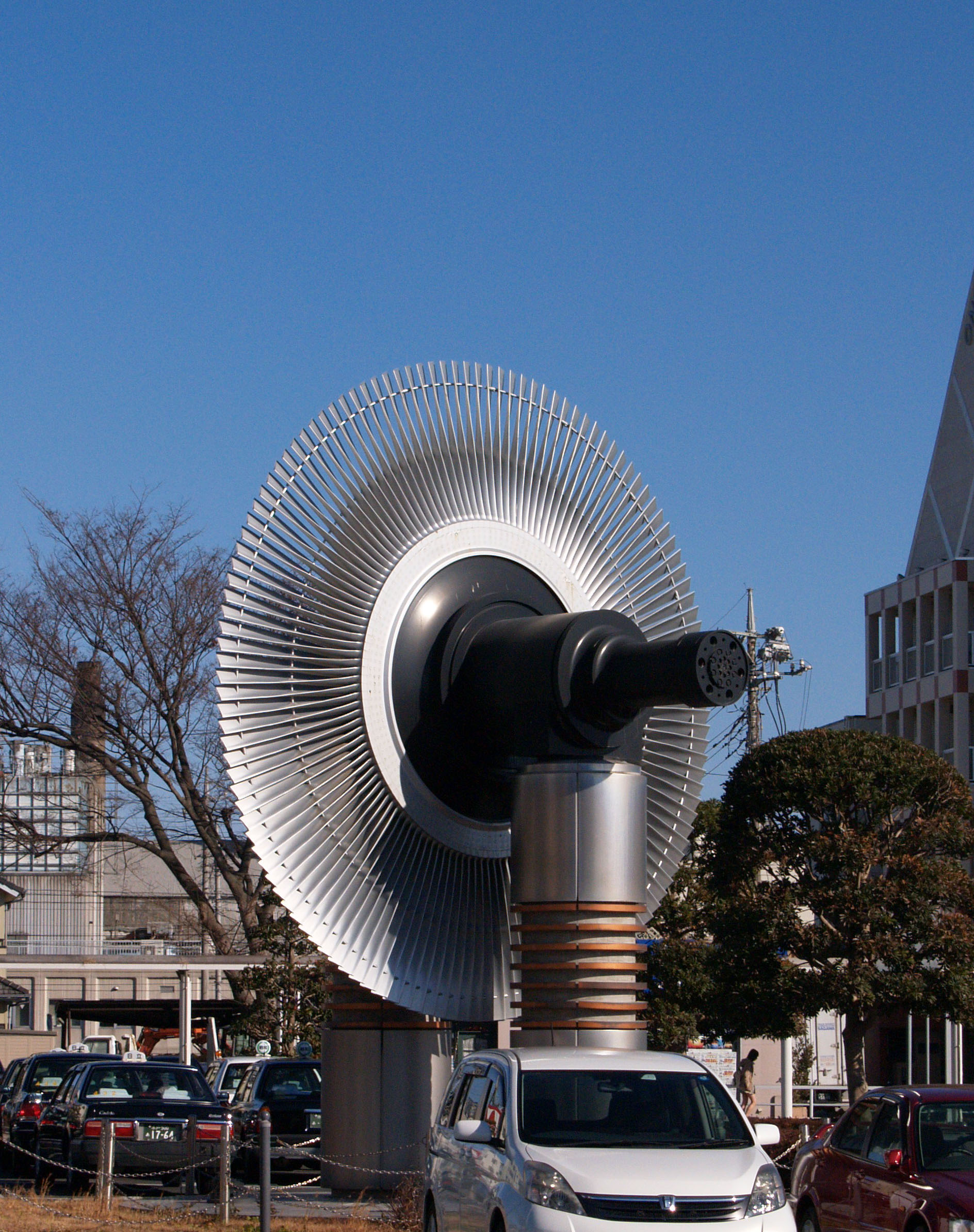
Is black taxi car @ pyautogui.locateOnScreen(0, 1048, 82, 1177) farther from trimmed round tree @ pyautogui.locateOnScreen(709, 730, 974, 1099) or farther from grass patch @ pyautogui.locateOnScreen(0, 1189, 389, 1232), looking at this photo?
trimmed round tree @ pyautogui.locateOnScreen(709, 730, 974, 1099)

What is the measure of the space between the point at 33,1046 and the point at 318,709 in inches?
1439

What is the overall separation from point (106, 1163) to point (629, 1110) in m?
8.41

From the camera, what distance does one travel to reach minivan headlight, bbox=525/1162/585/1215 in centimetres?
927

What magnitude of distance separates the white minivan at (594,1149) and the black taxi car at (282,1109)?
9.61 meters

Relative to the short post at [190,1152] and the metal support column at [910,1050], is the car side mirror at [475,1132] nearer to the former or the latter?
the short post at [190,1152]

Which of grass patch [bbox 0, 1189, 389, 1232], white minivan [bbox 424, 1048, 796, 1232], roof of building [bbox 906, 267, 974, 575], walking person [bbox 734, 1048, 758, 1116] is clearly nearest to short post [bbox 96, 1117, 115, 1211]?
grass patch [bbox 0, 1189, 389, 1232]

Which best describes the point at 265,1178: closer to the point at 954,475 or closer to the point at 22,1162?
the point at 22,1162

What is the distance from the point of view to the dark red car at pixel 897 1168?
11.2m

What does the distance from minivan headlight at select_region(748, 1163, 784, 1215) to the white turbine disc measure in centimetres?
608

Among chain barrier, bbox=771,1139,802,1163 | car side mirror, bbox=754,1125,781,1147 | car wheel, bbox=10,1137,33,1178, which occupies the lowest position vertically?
car wheel, bbox=10,1137,33,1178

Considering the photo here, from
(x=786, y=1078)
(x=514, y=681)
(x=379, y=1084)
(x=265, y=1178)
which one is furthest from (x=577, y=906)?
(x=786, y=1078)

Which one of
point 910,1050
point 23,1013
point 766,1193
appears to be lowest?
point 23,1013

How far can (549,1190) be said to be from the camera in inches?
368

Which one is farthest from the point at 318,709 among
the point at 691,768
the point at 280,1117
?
the point at 280,1117
